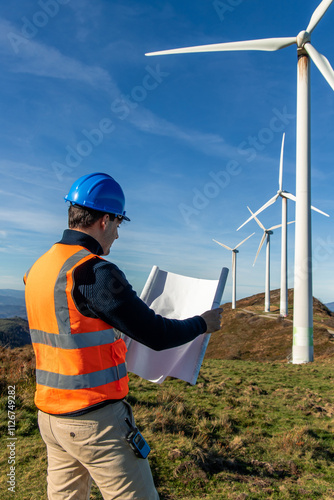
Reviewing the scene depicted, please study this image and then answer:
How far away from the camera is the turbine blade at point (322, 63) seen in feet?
57.1

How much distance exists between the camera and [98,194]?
2.41 meters

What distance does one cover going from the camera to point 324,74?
1753 cm

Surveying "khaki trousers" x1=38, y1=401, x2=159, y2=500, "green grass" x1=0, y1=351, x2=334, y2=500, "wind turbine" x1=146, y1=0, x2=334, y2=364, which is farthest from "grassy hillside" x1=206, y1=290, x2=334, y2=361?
"khaki trousers" x1=38, y1=401, x2=159, y2=500

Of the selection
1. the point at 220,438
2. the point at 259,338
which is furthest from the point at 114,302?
the point at 259,338

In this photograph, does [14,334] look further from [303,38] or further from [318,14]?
[318,14]

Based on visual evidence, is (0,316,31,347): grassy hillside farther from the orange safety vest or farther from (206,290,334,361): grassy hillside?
the orange safety vest

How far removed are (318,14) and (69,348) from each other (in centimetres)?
2331

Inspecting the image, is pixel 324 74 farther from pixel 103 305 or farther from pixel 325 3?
pixel 103 305

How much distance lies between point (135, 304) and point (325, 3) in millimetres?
22557

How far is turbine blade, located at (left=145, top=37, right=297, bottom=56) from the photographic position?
19.1m

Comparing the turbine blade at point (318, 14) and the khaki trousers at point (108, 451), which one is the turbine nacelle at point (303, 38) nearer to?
the turbine blade at point (318, 14)

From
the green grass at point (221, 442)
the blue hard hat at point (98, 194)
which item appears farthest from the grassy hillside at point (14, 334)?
the blue hard hat at point (98, 194)

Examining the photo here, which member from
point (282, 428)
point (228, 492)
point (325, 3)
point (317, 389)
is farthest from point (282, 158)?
point (228, 492)

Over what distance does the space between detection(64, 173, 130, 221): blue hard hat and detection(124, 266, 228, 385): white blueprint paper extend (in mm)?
950
